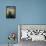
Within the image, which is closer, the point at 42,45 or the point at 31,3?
→ the point at 42,45

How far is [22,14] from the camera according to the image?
3645 millimetres

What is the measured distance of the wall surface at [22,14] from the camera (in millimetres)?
3613

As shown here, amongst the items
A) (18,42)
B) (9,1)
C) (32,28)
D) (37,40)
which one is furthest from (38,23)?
(9,1)

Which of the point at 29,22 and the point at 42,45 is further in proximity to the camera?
the point at 29,22

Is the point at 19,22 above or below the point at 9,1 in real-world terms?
below

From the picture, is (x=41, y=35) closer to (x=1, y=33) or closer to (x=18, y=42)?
(x=18, y=42)

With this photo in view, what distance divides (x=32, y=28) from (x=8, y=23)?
70 cm

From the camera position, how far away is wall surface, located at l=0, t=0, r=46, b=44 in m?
3.61

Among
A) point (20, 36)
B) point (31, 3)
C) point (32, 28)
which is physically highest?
point (31, 3)

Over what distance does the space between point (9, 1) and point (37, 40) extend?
1.35 metres

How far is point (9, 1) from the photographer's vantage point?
3.63 metres

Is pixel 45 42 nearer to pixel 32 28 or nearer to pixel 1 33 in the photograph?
pixel 32 28

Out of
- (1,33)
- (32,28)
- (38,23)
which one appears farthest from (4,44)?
(38,23)

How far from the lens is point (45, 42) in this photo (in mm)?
3443
